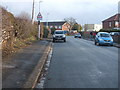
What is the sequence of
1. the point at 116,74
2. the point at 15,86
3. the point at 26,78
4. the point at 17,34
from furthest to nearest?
the point at 17,34, the point at 116,74, the point at 26,78, the point at 15,86

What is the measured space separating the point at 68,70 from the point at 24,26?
503 inches

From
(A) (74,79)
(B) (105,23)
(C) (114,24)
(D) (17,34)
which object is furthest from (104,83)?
(B) (105,23)

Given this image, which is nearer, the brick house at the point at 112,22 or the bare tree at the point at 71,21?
the brick house at the point at 112,22

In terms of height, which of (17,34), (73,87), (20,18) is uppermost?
(20,18)

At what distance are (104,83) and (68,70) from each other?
2.31m

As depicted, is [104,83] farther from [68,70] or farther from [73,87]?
[68,70]

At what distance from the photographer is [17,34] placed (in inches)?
778

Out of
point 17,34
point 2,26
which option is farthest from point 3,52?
point 17,34

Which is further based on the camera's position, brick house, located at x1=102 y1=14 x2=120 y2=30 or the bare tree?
the bare tree

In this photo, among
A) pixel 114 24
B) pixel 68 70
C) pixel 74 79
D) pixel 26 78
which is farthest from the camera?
pixel 114 24

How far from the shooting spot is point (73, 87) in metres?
6.26

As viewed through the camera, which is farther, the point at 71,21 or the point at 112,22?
the point at 71,21

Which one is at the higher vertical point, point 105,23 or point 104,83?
point 105,23

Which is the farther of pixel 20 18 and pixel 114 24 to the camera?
pixel 114 24
